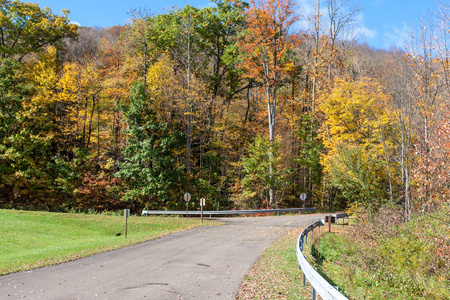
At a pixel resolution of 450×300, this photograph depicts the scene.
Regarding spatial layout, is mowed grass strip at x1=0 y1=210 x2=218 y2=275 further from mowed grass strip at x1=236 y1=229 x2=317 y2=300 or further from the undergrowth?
the undergrowth

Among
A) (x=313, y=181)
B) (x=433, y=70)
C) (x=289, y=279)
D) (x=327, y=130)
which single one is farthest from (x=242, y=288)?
(x=313, y=181)

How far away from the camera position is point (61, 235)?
21.3 m

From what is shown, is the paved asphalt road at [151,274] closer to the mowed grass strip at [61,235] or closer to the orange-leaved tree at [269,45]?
the mowed grass strip at [61,235]

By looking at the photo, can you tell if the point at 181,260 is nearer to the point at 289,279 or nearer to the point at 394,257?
the point at 289,279

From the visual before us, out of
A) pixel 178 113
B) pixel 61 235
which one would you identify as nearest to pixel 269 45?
pixel 178 113

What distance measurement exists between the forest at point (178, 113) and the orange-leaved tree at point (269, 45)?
0.45 ft

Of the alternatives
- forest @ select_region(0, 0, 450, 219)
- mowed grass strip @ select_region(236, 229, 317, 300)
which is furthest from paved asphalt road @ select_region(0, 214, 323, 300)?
forest @ select_region(0, 0, 450, 219)

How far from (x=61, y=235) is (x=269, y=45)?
25.7m

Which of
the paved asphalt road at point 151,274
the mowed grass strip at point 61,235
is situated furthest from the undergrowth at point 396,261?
the mowed grass strip at point 61,235

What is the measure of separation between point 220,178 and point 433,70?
24.9 m

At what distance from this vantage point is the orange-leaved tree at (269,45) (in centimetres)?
3559

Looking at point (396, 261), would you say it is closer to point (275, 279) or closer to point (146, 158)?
point (275, 279)

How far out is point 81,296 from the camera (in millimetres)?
8383

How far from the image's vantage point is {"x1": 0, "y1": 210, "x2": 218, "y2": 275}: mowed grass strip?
13.6 meters
